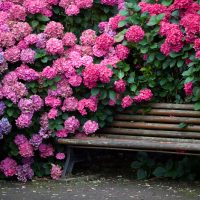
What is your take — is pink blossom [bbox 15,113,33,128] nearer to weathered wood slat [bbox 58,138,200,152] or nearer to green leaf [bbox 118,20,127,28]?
weathered wood slat [bbox 58,138,200,152]

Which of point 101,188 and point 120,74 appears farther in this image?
point 120,74

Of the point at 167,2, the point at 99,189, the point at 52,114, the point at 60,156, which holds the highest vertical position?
the point at 167,2

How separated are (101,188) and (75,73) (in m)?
1.02

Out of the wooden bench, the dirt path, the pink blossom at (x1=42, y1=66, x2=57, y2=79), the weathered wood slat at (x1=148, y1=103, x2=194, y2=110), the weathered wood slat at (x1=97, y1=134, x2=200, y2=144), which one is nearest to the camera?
the dirt path

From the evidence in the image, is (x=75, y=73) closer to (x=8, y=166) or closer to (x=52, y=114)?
(x=52, y=114)

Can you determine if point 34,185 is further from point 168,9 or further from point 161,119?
point 168,9

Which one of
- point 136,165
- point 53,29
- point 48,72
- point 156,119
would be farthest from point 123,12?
point 136,165

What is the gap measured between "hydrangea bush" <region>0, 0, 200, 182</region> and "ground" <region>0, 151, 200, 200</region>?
0.22 m

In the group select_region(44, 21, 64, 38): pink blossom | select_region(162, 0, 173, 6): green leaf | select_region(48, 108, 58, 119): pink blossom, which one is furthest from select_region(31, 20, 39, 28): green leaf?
select_region(162, 0, 173, 6): green leaf

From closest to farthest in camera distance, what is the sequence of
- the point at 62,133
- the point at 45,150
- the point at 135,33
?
the point at 135,33, the point at 62,133, the point at 45,150

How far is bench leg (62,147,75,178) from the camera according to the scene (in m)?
5.74

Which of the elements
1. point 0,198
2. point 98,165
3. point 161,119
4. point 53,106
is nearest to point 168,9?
point 161,119

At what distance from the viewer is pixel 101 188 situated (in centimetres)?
529

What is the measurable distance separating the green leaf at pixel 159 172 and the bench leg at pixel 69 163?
74cm
